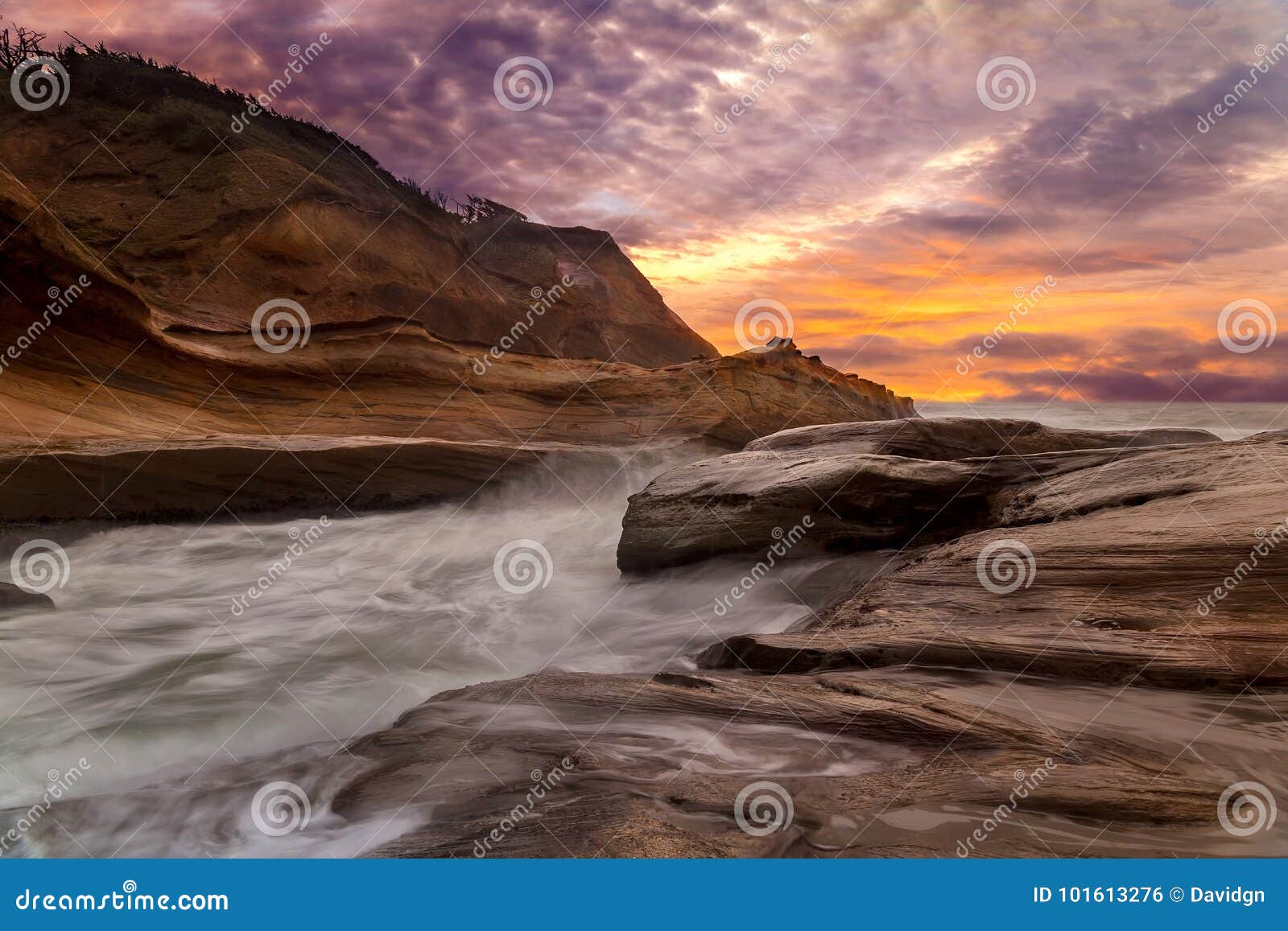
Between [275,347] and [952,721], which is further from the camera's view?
[275,347]

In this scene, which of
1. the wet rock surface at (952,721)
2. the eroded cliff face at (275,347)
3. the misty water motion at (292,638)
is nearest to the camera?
the wet rock surface at (952,721)

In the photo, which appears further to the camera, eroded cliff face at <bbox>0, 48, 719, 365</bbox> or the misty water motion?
eroded cliff face at <bbox>0, 48, 719, 365</bbox>

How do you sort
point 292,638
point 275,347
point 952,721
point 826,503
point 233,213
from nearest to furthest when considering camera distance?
point 952,721 → point 292,638 → point 826,503 → point 275,347 → point 233,213

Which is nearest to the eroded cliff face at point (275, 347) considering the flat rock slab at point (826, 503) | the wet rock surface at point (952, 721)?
the flat rock slab at point (826, 503)

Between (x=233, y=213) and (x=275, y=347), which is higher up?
(x=233, y=213)

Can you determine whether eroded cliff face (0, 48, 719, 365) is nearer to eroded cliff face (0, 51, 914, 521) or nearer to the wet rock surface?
eroded cliff face (0, 51, 914, 521)

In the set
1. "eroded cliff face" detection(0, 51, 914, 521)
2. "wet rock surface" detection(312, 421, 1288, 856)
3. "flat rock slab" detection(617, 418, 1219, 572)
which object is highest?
"eroded cliff face" detection(0, 51, 914, 521)

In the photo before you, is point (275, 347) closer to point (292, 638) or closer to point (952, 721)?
point (292, 638)

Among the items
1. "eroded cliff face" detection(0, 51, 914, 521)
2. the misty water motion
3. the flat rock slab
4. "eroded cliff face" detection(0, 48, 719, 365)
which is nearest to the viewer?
the misty water motion

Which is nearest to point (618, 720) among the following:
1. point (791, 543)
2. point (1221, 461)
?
point (791, 543)

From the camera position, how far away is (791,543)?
7.38m

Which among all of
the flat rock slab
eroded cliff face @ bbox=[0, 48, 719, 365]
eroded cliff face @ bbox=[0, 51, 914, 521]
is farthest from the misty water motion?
eroded cliff face @ bbox=[0, 48, 719, 365]

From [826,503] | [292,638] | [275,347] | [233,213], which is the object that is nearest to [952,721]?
[826,503]

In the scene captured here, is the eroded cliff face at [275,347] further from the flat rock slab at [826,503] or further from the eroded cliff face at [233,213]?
the flat rock slab at [826,503]
